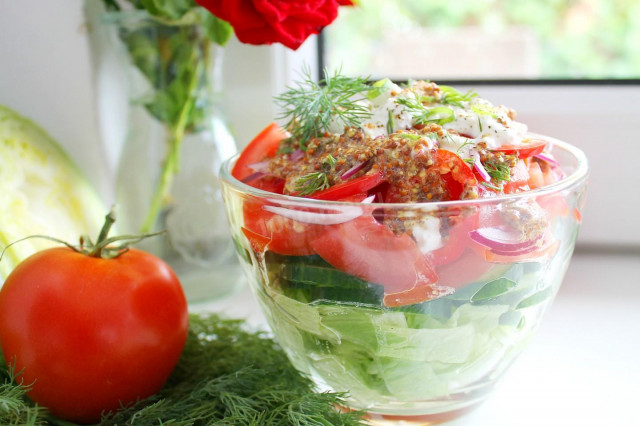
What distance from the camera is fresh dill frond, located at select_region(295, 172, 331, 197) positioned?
25.0 inches

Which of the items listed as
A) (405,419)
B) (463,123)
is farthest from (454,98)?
(405,419)

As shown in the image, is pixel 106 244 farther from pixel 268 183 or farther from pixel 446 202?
pixel 446 202

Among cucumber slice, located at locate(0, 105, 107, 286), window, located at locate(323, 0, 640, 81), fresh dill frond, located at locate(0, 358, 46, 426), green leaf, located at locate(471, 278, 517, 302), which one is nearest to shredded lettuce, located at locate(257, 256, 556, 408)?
green leaf, located at locate(471, 278, 517, 302)

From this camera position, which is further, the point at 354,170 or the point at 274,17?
the point at 274,17

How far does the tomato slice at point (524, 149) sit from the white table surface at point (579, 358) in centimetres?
24

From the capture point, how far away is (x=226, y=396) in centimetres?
69

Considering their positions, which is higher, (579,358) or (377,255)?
(377,255)

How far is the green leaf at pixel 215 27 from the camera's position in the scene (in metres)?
0.91

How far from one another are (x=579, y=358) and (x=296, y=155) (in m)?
0.46

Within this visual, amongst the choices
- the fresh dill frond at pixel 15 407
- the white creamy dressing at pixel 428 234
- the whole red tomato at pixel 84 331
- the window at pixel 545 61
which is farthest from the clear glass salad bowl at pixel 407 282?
the window at pixel 545 61

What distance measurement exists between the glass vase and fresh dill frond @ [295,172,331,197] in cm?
40

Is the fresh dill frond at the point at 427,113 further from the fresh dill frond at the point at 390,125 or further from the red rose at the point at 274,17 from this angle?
the red rose at the point at 274,17

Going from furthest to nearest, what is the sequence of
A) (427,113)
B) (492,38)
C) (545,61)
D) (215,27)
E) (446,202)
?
(545,61) → (492,38) → (215,27) → (427,113) → (446,202)

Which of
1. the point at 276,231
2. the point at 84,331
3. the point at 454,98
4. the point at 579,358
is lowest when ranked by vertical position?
the point at 579,358
